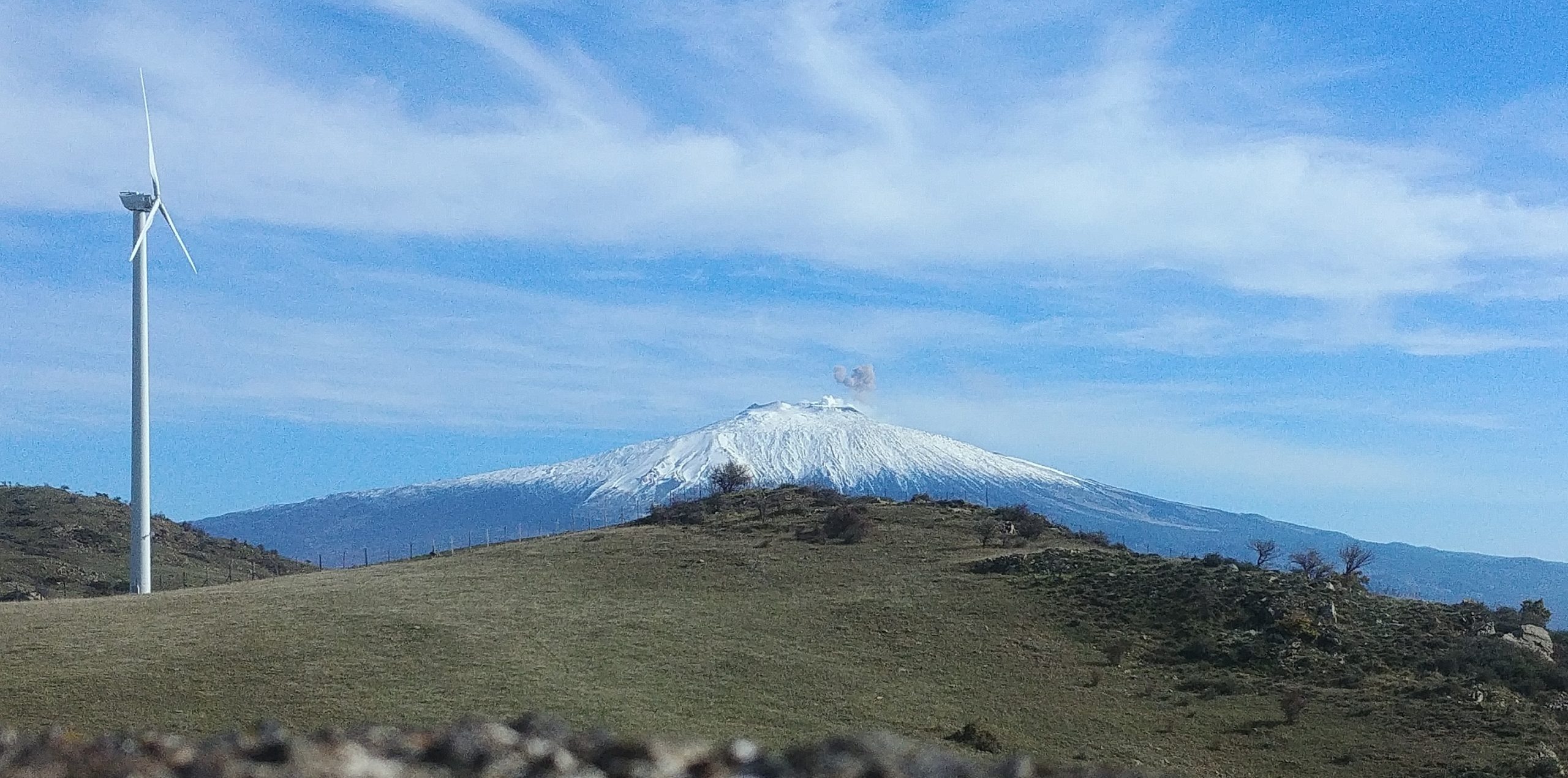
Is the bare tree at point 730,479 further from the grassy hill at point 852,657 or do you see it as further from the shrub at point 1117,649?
the shrub at point 1117,649

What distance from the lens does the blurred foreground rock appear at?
24.4 feet

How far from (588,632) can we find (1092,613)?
18578mm

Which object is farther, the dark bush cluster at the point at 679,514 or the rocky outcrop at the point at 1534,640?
the dark bush cluster at the point at 679,514

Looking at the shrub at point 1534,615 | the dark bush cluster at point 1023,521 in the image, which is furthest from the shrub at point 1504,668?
the dark bush cluster at point 1023,521

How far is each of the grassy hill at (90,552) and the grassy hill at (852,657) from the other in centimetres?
2110

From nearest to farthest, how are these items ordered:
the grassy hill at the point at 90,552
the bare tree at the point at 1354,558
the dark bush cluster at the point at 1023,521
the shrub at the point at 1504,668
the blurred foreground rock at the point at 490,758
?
A: 1. the blurred foreground rock at the point at 490,758
2. the shrub at the point at 1504,668
3. the bare tree at the point at 1354,558
4. the dark bush cluster at the point at 1023,521
5. the grassy hill at the point at 90,552

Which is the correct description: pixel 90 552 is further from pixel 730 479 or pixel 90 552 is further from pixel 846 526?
pixel 846 526

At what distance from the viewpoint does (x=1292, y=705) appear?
36188 mm

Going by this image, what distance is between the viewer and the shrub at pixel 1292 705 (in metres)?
35.8

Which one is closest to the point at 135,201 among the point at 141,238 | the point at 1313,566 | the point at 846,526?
the point at 141,238

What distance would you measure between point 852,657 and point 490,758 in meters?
33.2

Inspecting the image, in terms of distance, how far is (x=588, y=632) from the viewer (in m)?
42.2

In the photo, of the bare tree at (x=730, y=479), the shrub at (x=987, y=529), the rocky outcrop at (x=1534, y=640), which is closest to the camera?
the rocky outcrop at (x=1534, y=640)

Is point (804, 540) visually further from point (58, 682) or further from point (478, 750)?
point (478, 750)
